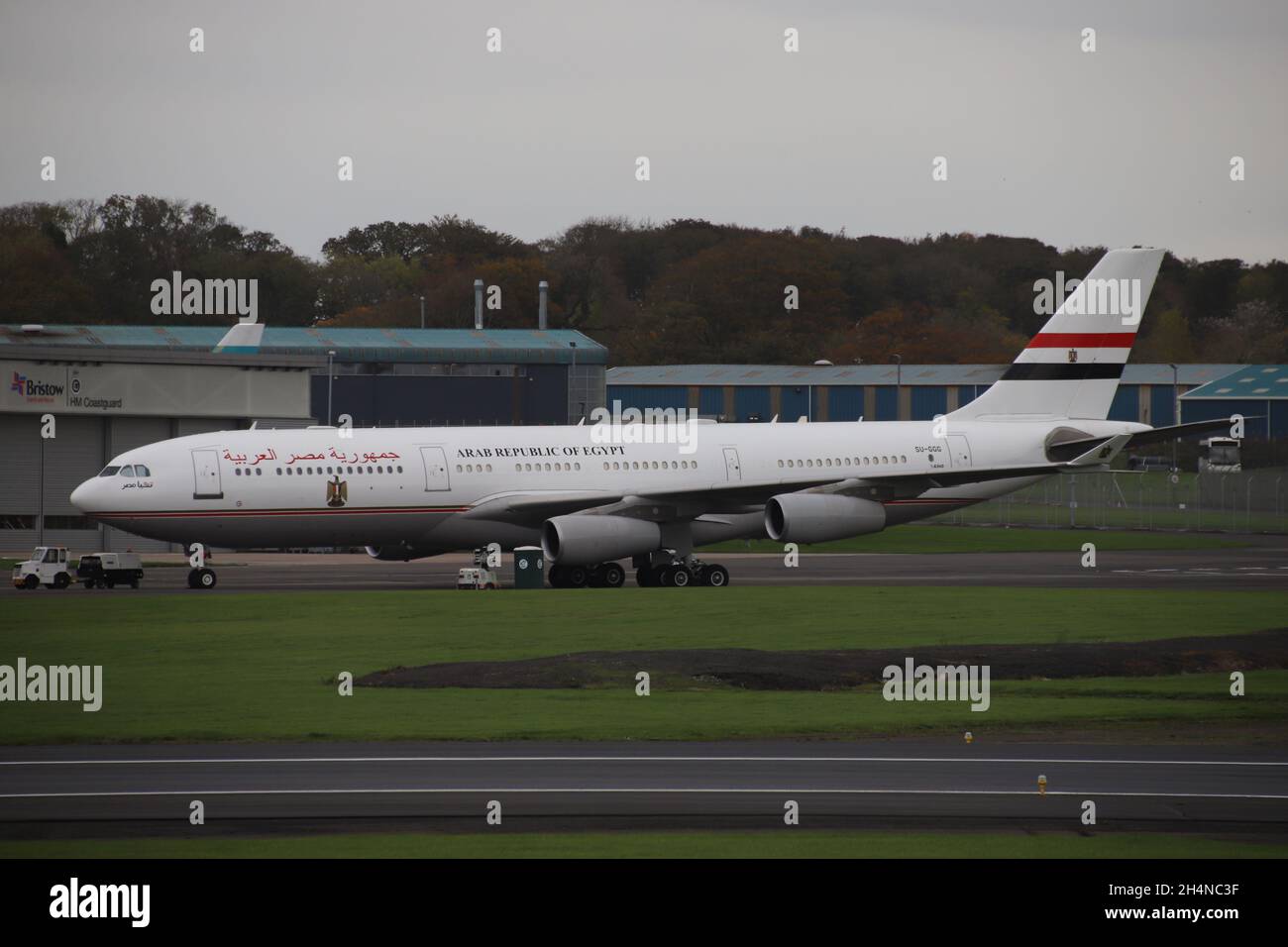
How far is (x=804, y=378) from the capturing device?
113812mm

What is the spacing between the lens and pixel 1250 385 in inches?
4090

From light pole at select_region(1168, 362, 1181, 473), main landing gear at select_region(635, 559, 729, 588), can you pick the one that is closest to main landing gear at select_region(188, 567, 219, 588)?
main landing gear at select_region(635, 559, 729, 588)

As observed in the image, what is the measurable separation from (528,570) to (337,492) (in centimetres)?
543

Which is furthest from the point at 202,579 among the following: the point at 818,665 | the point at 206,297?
the point at 206,297

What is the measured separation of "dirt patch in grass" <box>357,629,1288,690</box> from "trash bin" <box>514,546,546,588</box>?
45.8 ft

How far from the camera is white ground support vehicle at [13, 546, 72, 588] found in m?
43.0

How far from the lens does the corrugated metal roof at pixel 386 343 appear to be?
7619 centimetres

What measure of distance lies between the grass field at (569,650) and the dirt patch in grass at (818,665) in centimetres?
60

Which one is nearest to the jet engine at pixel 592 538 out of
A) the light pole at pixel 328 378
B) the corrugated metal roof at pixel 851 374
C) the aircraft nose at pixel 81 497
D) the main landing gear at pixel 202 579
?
the main landing gear at pixel 202 579

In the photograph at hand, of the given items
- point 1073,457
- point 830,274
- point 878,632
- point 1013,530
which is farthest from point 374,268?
point 878,632

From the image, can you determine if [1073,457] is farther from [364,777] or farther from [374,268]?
[374,268]

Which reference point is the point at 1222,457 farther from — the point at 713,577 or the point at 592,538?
the point at 592,538

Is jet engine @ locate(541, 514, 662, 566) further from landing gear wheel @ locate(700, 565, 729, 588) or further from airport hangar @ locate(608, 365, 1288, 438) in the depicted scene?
airport hangar @ locate(608, 365, 1288, 438)
